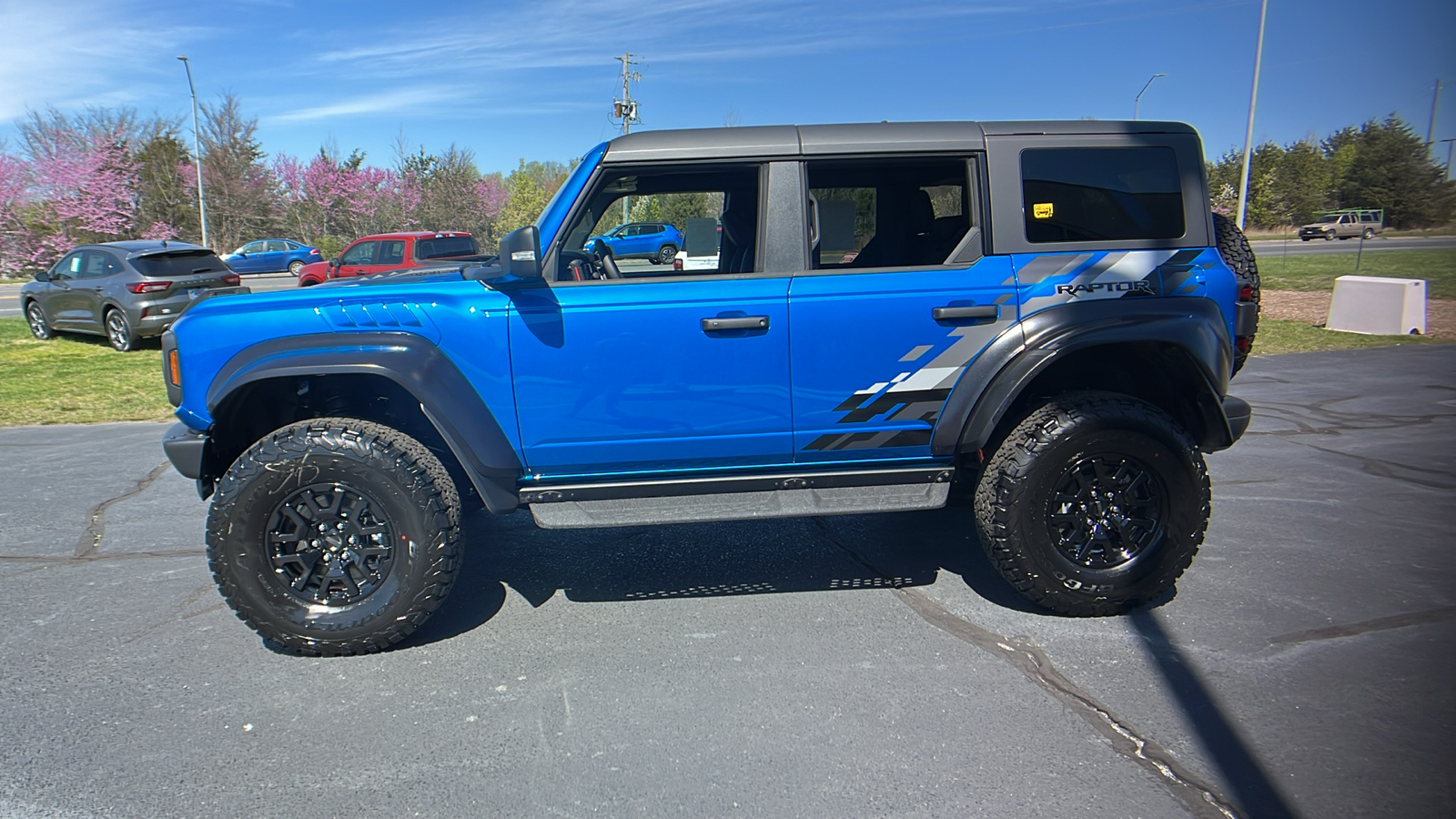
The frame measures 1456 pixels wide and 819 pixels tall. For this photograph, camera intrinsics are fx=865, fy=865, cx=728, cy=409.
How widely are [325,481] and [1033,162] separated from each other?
3180 millimetres

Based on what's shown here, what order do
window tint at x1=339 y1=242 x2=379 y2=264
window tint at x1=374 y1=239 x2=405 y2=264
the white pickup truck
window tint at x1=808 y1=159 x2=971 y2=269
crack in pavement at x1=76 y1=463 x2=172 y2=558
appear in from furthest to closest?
the white pickup truck
window tint at x1=339 y1=242 x2=379 y2=264
window tint at x1=374 y1=239 x2=405 y2=264
crack in pavement at x1=76 y1=463 x2=172 y2=558
window tint at x1=808 y1=159 x2=971 y2=269

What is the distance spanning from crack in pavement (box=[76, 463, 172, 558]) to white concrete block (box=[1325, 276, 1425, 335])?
14.0 m

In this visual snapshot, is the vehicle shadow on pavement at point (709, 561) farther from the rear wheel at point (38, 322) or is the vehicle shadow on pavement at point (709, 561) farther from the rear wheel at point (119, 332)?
the rear wheel at point (38, 322)

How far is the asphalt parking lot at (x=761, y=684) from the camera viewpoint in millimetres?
2592

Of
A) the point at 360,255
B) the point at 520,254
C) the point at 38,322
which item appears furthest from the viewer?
the point at 360,255

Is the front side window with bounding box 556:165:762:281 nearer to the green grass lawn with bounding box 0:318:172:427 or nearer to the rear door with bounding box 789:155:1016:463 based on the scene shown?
the rear door with bounding box 789:155:1016:463

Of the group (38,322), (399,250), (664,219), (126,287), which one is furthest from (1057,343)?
(38,322)

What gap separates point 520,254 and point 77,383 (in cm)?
949

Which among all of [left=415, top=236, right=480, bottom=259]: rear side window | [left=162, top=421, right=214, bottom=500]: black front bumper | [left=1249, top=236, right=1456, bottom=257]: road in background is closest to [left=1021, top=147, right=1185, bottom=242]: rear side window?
[left=162, top=421, right=214, bottom=500]: black front bumper

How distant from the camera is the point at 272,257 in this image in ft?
102

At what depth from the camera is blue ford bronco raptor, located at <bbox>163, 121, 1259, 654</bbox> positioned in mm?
3430

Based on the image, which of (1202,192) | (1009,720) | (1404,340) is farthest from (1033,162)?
(1404,340)

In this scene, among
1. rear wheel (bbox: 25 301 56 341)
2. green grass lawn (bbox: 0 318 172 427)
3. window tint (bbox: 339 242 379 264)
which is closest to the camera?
green grass lawn (bbox: 0 318 172 427)

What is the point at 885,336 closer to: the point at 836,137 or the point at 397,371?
the point at 836,137
